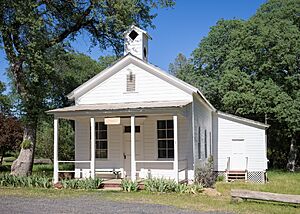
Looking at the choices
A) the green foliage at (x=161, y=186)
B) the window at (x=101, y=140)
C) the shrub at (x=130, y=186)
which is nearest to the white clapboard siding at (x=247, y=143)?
the window at (x=101, y=140)

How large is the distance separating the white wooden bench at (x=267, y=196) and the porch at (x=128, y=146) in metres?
5.30

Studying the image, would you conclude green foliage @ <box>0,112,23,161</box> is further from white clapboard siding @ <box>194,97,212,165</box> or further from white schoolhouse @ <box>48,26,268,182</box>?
white clapboard siding @ <box>194,97,212,165</box>

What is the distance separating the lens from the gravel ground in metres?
10.9

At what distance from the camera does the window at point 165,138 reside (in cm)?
1847

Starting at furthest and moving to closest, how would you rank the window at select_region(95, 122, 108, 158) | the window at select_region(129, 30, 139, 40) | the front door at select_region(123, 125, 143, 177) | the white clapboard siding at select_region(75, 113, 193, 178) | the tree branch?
the tree branch → the window at select_region(129, 30, 139, 40) → the window at select_region(95, 122, 108, 158) → the front door at select_region(123, 125, 143, 177) → the white clapboard siding at select_region(75, 113, 193, 178)

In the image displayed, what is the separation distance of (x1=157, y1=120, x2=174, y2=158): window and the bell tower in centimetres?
361

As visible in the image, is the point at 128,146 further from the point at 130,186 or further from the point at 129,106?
the point at 130,186

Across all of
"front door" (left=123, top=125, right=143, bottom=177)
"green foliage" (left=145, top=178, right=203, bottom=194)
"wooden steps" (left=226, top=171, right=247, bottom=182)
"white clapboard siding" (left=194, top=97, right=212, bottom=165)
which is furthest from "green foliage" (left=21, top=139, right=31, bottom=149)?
"wooden steps" (left=226, top=171, right=247, bottom=182)

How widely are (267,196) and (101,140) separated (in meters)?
9.70

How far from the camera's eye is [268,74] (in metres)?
30.3

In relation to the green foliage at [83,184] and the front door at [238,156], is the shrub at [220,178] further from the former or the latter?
the green foliage at [83,184]

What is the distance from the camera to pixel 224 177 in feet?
75.1

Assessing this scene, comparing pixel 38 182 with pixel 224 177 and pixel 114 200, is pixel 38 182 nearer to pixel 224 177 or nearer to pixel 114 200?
pixel 114 200

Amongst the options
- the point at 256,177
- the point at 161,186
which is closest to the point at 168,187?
the point at 161,186
